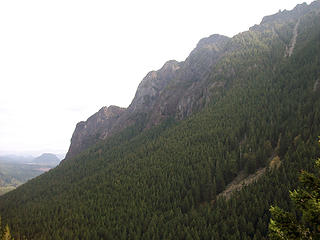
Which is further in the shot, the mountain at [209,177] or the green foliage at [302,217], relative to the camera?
the mountain at [209,177]

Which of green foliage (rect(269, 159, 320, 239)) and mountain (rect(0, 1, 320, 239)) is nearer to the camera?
green foliage (rect(269, 159, 320, 239))

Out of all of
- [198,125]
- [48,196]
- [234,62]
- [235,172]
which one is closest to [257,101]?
[198,125]

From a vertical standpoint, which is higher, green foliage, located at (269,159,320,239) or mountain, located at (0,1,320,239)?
green foliage, located at (269,159,320,239)

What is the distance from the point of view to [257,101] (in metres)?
136

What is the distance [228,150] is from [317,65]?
284 ft

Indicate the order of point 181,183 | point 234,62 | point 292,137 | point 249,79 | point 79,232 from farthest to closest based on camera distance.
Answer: point 234,62
point 249,79
point 181,183
point 292,137
point 79,232

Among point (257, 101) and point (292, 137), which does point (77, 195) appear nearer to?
point (292, 137)

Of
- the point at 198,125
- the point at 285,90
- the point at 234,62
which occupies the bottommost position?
the point at 198,125

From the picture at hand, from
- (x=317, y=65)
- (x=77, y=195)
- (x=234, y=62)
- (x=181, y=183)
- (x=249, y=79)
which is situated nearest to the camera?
(x=181, y=183)

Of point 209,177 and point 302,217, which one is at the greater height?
point 302,217

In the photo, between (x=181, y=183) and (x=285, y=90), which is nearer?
(x=181, y=183)

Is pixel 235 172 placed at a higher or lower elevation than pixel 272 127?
lower

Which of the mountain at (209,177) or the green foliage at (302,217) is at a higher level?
the green foliage at (302,217)

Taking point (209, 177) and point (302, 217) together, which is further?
point (209, 177)
